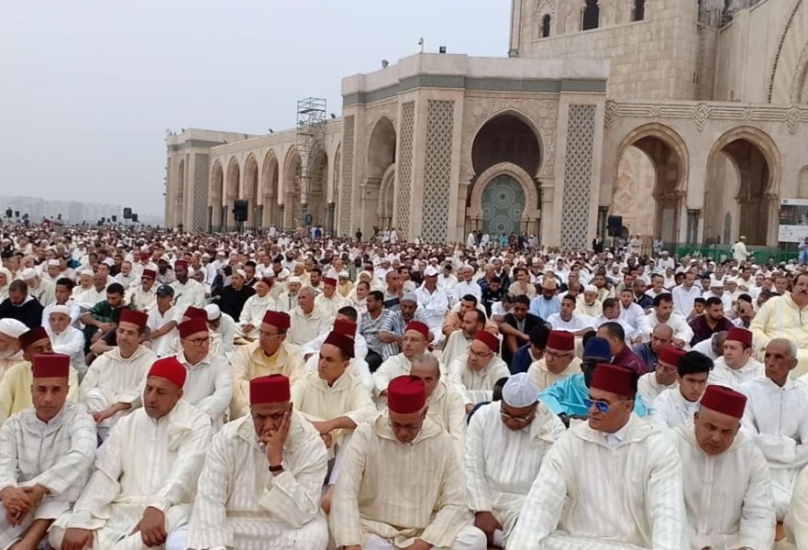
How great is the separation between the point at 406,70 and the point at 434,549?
20.7m

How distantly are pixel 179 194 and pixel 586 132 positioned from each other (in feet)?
96.8

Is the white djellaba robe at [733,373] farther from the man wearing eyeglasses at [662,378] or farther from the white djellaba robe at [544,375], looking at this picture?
the white djellaba robe at [544,375]

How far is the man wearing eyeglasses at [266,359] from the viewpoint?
16.4ft

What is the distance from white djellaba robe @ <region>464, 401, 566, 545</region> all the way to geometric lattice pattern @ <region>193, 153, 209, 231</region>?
3998 centimetres

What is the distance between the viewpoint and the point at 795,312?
6.95 m

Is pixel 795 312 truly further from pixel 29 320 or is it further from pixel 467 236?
pixel 467 236

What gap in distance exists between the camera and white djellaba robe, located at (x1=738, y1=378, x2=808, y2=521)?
4.11 m

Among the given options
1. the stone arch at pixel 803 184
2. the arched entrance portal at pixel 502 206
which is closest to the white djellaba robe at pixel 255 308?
the arched entrance portal at pixel 502 206

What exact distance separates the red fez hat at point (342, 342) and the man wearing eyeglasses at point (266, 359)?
69cm

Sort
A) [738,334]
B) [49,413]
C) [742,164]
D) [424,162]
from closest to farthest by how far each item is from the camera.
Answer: [49,413]
[738,334]
[424,162]
[742,164]

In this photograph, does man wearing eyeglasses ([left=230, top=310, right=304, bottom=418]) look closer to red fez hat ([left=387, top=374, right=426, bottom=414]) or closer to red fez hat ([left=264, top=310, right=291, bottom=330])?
red fez hat ([left=264, top=310, right=291, bottom=330])

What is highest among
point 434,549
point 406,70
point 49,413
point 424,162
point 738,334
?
point 406,70

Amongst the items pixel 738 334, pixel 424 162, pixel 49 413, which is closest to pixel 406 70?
pixel 424 162

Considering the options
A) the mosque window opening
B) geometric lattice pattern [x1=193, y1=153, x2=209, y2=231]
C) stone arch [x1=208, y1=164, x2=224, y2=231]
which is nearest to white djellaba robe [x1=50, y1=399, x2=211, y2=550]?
the mosque window opening
